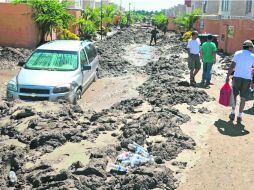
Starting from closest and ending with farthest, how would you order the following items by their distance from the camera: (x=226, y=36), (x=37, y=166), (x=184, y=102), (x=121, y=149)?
(x=37, y=166) → (x=121, y=149) → (x=184, y=102) → (x=226, y=36)

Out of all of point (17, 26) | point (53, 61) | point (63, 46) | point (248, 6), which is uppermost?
point (248, 6)

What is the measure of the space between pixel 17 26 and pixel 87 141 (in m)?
17.8

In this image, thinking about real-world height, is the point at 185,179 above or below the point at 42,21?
below

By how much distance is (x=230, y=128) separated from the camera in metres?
8.41

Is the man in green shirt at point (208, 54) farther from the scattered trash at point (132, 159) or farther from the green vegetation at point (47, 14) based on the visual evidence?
the green vegetation at point (47, 14)

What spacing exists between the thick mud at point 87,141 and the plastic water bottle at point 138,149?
0.13 m

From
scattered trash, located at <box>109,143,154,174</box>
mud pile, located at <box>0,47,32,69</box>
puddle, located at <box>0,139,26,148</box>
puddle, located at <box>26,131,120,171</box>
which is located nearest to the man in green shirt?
puddle, located at <box>26,131,120,171</box>

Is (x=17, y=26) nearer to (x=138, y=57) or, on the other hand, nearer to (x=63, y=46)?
(x=138, y=57)

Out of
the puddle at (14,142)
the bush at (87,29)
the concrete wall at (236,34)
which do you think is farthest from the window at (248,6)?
the puddle at (14,142)

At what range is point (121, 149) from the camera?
6.49m

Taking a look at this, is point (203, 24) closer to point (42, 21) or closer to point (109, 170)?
point (42, 21)

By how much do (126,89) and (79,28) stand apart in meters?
21.9

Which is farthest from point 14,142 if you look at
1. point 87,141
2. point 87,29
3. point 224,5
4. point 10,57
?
point 224,5

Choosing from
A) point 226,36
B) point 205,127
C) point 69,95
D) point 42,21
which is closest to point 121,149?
point 205,127
